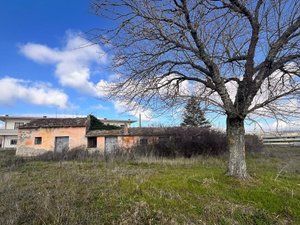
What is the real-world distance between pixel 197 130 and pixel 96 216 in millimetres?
16421

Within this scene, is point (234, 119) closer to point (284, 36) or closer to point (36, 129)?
point (284, 36)

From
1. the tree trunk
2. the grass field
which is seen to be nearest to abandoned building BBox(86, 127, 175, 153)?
the tree trunk

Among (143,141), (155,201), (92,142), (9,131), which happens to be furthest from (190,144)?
(9,131)

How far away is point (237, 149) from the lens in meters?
7.92

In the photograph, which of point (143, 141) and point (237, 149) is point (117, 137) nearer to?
point (143, 141)

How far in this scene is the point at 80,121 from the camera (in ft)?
97.6

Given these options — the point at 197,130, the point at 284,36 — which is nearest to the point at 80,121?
the point at 197,130

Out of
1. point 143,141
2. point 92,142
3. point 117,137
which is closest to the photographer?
point 143,141

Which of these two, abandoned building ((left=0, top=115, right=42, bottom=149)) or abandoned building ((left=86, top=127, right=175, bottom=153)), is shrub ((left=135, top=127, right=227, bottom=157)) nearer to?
abandoned building ((left=86, top=127, right=175, bottom=153))

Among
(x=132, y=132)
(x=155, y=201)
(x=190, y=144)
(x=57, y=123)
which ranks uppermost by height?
(x=57, y=123)

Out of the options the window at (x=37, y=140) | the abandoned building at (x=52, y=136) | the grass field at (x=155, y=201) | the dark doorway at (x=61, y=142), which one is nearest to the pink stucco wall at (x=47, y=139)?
the abandoned building at (x=52, y=136)

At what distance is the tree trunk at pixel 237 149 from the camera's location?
791 centimetres

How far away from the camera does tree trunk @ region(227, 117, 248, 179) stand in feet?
26.0

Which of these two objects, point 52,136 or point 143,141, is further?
point 52,136
